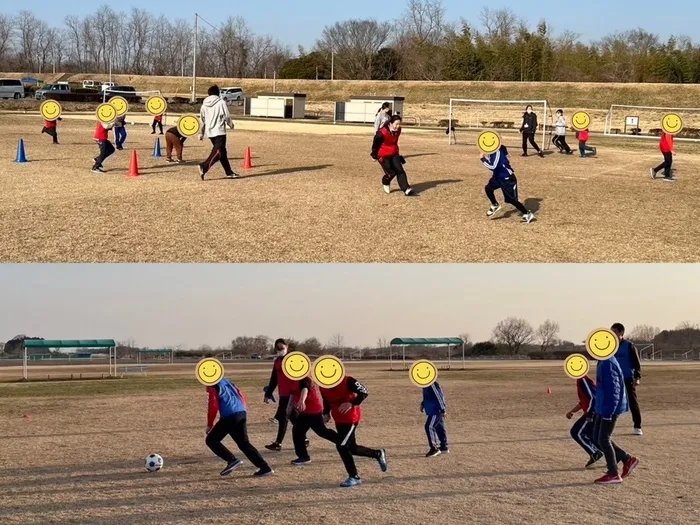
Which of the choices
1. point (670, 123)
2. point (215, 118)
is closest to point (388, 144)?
point (215, 118)

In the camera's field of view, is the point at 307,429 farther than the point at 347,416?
Yes

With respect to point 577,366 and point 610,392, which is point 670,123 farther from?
point 610,392

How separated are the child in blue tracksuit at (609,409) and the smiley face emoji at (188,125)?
1539cm

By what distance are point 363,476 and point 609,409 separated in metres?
2.73

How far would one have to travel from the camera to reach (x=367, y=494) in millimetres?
8422

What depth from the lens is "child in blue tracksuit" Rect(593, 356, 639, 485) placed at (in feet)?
29.1

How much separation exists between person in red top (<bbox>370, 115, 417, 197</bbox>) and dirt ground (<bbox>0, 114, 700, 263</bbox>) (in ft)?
1.36

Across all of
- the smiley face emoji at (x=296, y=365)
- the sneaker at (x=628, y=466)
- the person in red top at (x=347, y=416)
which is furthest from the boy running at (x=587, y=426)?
the smiley face emoji at (x=296, y=365)

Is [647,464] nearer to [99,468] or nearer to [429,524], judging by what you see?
[429,524]

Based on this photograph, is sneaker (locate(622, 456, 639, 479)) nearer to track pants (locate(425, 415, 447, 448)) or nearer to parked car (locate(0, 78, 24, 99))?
track pants (locate(425, 415, 447, 448))

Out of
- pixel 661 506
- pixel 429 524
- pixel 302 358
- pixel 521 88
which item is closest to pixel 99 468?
pixel 302 358

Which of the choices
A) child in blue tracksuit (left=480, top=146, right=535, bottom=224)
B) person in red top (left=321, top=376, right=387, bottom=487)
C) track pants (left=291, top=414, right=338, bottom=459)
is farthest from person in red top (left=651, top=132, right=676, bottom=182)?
person in red top (left=321, top=376, right=387, bottom=487)

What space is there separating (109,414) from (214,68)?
12565cm

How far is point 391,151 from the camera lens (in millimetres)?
17656
